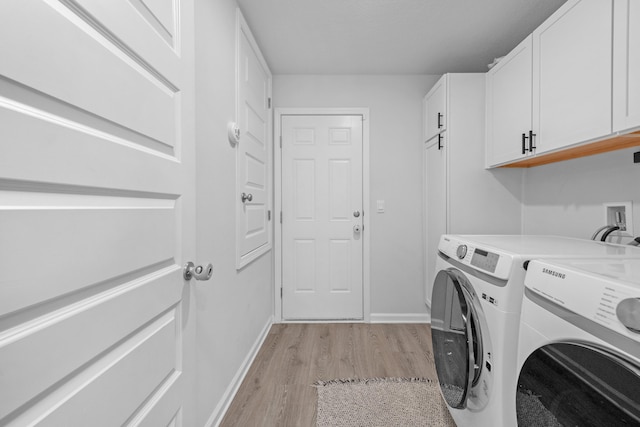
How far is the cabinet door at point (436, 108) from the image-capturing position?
2361 mm

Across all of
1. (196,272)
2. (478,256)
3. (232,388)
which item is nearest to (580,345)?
(478,256)

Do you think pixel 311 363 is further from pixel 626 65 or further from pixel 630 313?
pixel 626 65

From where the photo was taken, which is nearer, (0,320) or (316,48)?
(0,320)

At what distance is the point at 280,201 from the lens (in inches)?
113

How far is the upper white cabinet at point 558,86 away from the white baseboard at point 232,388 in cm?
221

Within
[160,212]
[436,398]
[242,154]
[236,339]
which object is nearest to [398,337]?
[436,398]

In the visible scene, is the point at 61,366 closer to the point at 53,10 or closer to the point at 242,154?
the point at 53,10

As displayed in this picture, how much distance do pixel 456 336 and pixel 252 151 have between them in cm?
170

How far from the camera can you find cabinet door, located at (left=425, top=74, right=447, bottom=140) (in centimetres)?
236

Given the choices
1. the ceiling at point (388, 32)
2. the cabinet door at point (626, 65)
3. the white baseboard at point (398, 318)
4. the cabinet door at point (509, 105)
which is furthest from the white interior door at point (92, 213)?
the white baseboard at point (398, 318)

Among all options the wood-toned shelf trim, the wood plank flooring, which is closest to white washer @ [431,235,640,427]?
the wood-toned shelf trim

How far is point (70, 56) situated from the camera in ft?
1.69

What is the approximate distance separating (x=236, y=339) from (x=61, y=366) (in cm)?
144

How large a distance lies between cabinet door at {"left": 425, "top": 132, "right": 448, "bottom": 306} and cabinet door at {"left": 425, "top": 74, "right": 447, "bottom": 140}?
0.25 feet
